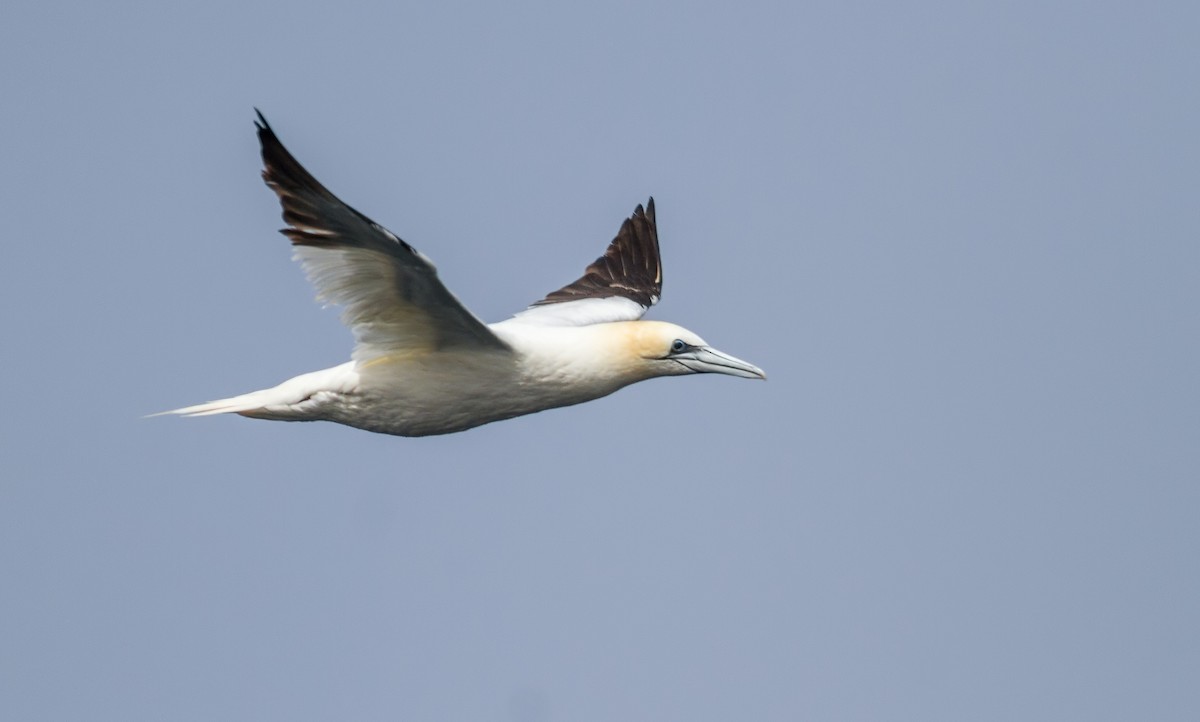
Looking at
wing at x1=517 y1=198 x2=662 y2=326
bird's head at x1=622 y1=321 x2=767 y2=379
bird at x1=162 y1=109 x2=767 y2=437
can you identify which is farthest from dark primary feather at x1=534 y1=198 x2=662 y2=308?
bird's head at x1=622 y1=321 x2=767 y2=379

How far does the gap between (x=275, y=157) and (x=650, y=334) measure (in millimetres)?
3347

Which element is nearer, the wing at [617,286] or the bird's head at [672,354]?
the bird's head at [672,354]

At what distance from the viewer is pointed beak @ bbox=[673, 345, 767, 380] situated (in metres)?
12.7

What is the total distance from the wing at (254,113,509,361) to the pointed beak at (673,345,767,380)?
5.16 feet

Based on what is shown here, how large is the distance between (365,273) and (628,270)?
476cm

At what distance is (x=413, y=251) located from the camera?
1049 centimetres

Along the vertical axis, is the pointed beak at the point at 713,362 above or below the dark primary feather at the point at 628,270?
below

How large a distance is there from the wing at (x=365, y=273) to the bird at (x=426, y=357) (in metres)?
0.01

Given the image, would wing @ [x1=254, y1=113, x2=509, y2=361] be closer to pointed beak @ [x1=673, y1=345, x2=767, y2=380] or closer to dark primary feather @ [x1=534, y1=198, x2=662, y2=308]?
pointed beak @ [x1=673, y1=345, x2=767, y2=380]

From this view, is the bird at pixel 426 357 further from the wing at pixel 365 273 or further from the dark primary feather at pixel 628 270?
the dark primary feather at pixel 628 270

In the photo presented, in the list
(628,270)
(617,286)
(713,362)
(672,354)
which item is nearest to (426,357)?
(672,354)

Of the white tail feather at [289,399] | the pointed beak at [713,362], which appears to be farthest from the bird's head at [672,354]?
the white tail feather at [289,399]

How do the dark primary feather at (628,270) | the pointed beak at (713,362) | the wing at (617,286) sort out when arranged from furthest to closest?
the dark primary feather at (628,270) < the wing at (617,286) < the pointed beak at (713,362)

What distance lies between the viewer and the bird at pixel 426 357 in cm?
1106
